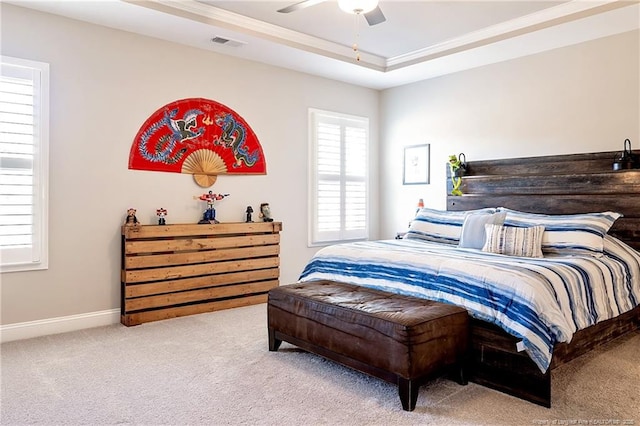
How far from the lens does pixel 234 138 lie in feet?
16.0

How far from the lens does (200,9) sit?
3.91m

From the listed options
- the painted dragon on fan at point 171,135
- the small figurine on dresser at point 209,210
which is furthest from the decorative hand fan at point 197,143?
the small figurine on dresser at point 209,210

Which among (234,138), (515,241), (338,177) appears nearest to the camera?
(515,241)

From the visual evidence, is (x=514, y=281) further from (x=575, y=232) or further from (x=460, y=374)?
(x=575, y=232)

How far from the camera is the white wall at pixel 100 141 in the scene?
12.3 ft

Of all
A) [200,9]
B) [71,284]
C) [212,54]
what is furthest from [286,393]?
[212,54]

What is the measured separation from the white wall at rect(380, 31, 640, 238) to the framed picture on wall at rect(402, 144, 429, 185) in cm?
8

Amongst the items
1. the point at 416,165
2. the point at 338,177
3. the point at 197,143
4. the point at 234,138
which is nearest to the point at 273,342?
the point at 197,143

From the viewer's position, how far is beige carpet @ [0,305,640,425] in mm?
2350

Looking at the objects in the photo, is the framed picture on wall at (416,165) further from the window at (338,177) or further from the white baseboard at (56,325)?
the white baseboard at (56,325)

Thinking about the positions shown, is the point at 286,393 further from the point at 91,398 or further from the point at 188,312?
the point at 188,312

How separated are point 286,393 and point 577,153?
3559mm

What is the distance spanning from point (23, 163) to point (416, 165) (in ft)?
13.6

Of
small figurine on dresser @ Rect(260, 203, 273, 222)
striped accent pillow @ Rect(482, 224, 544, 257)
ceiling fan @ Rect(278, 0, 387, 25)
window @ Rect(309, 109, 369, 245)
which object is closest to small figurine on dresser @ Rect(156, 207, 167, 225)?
small figurine on dresser @ Rect(260, 203, 273, 222)
